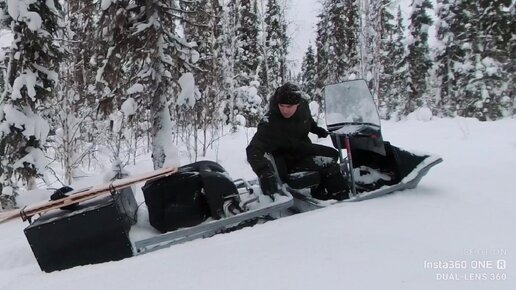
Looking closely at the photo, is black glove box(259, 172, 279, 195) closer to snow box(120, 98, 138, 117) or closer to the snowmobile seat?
the snowmobile seat

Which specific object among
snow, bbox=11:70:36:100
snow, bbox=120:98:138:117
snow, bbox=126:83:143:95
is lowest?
snow, bbox=120:98:138:117

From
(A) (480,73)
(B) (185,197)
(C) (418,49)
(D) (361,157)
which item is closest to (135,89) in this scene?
(B) (185,197)

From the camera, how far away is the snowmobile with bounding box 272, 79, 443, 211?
4734 mm

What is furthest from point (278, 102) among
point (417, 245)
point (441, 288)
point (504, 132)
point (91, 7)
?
point (504, 132)

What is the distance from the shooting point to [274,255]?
313 cm

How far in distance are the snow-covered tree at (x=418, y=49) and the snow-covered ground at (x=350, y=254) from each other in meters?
27.7

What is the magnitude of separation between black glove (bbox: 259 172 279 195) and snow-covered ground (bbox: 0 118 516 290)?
0.42 m

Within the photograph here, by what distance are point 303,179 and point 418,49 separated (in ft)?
94.5

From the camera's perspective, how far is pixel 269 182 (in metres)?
4.34

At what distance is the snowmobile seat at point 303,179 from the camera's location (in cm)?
474

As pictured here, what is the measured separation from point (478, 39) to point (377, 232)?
27518 mm

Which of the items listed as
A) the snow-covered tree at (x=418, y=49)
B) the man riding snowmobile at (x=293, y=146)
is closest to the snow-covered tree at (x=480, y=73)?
the snow-covered tree at (x=418, y=49)

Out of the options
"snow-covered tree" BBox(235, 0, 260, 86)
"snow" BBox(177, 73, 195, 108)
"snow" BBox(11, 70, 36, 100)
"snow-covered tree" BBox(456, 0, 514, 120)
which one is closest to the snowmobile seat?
"snow" BBox(177, 73, 195, 108)

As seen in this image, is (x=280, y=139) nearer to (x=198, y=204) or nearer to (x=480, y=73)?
(x=198, y=204)
